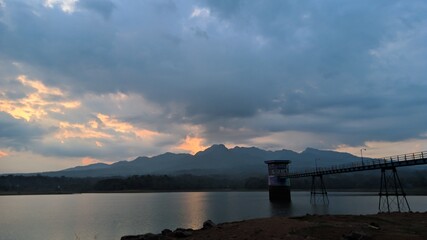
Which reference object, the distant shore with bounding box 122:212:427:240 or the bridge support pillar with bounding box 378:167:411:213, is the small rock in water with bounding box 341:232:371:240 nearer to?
the distant shore with bounding box 122:212:427:240

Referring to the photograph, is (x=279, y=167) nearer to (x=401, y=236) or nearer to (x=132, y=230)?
(x=132, y=230)

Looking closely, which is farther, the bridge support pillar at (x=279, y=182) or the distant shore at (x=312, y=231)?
the bridge support pillar at (x=279, y=182)

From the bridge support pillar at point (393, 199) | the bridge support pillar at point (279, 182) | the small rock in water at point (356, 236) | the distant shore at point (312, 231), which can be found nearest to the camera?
the small rock in water at point (356, 236)

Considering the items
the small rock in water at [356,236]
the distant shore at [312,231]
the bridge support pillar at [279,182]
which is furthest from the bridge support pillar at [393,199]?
the small rock in water at [356,236]

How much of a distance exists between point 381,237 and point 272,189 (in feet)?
276

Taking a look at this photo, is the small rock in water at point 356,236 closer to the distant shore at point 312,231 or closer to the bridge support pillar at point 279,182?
the distant shore at point 312,231

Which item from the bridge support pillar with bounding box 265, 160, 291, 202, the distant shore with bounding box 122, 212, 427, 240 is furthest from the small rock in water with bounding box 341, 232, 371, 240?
the bridge support pillar with bounding box 265, 160, 291, 202

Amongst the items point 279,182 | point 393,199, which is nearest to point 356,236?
point 393,199

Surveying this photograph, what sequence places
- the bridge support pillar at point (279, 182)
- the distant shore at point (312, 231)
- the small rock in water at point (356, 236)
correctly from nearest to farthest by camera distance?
the small rock in water at point (356, 236), the distant shore at point (312, 231), the bridge support pillar at point (279, 182)

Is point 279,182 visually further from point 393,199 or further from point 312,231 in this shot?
point 312,231

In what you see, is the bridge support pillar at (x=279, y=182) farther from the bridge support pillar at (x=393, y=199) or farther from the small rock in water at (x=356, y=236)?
the small rock in water at (x=356, y=236)

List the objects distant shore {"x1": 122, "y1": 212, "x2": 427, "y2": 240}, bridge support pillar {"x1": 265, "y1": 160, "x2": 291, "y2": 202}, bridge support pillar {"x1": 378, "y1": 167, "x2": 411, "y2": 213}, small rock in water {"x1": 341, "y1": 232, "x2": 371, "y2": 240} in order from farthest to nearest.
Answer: bridge support pillar {"x1": 265, "y1": 160, "x2": 291, "y2": 202} < bridge support pillar {"x1": 378, "y1": 167, "x2": 411, "y2": 213} < distant shore {"x1": 122, "y1": 212, "x2": 427, "y2": 240} < small rock in water {"x1": 341, "y1": 232, "x2": 371, "y2": 240}

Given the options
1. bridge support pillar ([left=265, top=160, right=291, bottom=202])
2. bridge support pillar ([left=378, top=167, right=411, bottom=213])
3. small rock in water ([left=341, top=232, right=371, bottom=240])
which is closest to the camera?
small rock in water ([left=341, top=232, right=371, bottom=240])

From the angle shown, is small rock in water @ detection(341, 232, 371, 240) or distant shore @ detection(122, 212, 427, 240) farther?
distant shore @ detection(122, 212, 427, 240)
